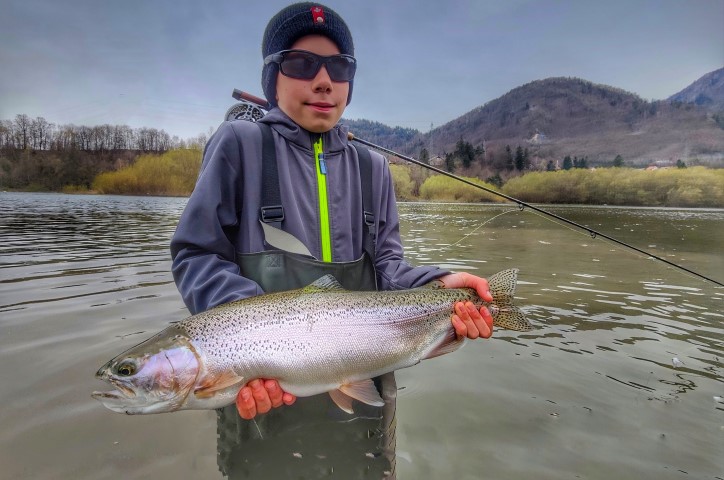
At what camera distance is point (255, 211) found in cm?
223

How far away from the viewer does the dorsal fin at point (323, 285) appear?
2.18 meters

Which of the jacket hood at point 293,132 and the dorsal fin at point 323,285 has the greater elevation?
the jacket hood at point 293,132

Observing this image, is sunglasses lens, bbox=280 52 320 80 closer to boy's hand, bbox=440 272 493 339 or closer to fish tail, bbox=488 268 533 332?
boy's hand, bbox=440 272 493 339

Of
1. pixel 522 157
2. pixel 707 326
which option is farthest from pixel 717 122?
pixel 707 326

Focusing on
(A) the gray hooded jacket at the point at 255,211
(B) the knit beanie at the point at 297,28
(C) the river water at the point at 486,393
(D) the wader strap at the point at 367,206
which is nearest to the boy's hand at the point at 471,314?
(A) the gray hooded jacket at the point at 255,211

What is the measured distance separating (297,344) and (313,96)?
1388 mm

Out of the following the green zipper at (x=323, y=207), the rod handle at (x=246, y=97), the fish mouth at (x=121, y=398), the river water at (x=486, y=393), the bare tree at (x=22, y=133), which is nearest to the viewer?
the fish mouth at (x=121, y=398)

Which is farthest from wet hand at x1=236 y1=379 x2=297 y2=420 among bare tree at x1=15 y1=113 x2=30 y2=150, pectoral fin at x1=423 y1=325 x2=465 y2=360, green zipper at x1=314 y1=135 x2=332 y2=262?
bare tree at x1=15 y1=113 x2=30 y2=150

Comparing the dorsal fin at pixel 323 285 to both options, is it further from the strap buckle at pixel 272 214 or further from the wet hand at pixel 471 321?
the wet hand at pixel 471 321

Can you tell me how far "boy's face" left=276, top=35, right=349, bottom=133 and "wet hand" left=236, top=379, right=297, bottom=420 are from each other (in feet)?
4.68

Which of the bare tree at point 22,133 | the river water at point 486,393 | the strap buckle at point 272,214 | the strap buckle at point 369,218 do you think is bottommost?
the river water at point 486,393

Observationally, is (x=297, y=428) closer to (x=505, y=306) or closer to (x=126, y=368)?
(x=126, y=368)

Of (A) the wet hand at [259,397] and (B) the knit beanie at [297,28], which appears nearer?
(A) the wet hand at [259,397]

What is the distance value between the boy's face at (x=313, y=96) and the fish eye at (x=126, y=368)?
1518 millimetres
